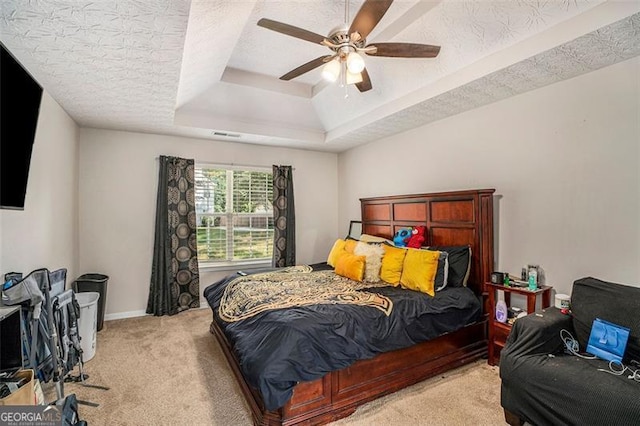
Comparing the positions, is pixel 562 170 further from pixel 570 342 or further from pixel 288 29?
pixel 288 29

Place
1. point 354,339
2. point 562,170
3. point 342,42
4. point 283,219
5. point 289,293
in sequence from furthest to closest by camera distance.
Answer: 1. point 283,219
2. point 289,293
3. point 562,170
4. point 354,339
5. point 342,42

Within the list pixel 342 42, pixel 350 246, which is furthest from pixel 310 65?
pixel 350 246

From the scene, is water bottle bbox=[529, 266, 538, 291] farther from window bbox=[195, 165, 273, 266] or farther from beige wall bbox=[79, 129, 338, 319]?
beige wall bbox=[79, 129, 338, 319]

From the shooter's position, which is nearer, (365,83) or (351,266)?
(365,83)

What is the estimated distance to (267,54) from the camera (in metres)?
3.34

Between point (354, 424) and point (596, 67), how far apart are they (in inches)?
128

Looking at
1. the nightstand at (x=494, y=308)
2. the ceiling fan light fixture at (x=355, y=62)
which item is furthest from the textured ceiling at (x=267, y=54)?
the nightstand at (x=494, y=308)

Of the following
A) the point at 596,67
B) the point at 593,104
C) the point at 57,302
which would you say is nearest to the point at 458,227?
the point at 593,104

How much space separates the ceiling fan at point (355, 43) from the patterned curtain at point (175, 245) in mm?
2818

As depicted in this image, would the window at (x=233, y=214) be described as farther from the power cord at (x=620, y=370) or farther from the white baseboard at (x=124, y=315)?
the power cord at (x=620, y=370)

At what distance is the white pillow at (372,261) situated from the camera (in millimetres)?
3299

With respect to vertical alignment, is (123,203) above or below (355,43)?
below

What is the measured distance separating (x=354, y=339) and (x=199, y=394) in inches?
52.2

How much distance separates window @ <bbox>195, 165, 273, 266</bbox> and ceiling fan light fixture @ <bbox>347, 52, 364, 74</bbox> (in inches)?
123
